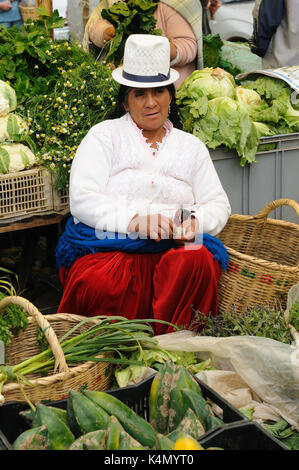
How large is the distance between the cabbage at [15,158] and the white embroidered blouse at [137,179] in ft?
1.64

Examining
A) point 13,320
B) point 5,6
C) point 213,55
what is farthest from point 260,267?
point 5,6

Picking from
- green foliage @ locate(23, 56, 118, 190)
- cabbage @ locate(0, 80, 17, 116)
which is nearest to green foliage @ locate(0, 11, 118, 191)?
green foliage @ locate(23, 56, 118, 190)

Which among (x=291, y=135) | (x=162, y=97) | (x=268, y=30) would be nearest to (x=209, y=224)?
(x=162, y=97)

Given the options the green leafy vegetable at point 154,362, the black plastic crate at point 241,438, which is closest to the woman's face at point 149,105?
the green leafy vegetable at point 154,362

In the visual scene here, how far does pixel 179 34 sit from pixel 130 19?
1.68 feet

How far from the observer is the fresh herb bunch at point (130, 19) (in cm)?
407

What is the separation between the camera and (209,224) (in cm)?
309

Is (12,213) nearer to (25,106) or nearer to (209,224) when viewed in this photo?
(25,106)

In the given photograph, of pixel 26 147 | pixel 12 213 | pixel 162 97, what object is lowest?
pixel 12 213

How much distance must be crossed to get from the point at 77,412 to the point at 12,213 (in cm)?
206

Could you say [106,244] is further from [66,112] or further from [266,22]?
[266,22]

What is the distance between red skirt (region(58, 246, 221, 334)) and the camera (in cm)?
292

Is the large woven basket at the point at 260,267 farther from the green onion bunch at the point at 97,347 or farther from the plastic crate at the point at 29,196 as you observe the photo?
the plastic crate at the point at 29,196

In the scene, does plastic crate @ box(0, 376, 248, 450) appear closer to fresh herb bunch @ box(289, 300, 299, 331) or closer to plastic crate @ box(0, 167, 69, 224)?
fresh herb bunch @ box(289, 300, 299, 331)
